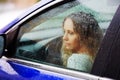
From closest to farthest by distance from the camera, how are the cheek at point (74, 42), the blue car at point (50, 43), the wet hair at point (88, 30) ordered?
the blue car at point (50, 43), the wet hair at point (88, 30), the cheek at point (74, 42)

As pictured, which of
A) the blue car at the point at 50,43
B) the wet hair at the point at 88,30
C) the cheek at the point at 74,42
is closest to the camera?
the blue car at the point at 50,43

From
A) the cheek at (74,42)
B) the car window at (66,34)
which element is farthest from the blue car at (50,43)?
the cheek at (74,42)

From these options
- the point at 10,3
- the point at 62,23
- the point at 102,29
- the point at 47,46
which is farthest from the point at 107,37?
the point at 10,3

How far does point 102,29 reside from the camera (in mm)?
2096

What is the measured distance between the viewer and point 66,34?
2.33 m

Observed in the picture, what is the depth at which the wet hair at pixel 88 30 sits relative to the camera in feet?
6.97

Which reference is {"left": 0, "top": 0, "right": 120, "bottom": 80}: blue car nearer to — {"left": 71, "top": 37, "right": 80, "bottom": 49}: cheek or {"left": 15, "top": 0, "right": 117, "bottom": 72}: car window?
{"left": 15, "top": 0, "right": 117, "bottom": 72}: car window

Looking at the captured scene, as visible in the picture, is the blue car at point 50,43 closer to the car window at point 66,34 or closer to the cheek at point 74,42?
the car window at point 66,34

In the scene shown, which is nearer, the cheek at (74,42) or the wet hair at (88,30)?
the wet hair at (88,30)

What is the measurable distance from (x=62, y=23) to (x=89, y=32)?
9.8 inches

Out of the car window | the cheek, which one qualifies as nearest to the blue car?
the car window

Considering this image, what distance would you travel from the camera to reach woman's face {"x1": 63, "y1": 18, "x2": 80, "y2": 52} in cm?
227

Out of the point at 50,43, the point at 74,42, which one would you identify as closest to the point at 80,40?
the point at 74,42

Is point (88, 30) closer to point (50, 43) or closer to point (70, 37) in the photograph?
point (70, 37)
